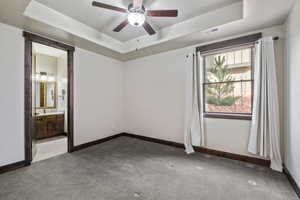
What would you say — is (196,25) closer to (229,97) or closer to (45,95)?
(229,97)

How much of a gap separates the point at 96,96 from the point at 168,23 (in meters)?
2.57

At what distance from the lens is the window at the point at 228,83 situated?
2688mm

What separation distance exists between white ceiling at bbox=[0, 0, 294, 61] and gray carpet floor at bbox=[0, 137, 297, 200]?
2472 millimetres

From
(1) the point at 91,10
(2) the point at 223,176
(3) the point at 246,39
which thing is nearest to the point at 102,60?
(1) the point at 91,10

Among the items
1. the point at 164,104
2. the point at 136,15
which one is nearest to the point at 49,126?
the point at 164,104

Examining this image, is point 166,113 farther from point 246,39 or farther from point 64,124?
point 64,124

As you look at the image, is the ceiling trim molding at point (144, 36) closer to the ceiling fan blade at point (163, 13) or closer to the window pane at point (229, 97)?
the ceiling fan blade at point (163, 13)

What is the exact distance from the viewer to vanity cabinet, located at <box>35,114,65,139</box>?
13.4 ft

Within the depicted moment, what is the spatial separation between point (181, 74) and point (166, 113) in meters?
1.10

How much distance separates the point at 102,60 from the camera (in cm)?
387

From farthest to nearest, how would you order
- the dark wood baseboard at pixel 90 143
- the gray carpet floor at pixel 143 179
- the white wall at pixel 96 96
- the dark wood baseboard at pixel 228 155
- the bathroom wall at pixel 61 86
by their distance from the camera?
1. the bathroom wall at pixel 61 86
2. the white wall at pixel 96 96
3. the dark wood baseboard at pixel 90 143
4. the dark wood baseboard at pixel 228 155
5. the gray carpet floor at pixel 143 179

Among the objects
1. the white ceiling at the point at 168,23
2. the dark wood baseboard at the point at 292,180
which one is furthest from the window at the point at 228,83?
the dark wood baseboard at the point at 292,180

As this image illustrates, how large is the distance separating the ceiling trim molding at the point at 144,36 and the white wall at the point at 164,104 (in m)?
0.57

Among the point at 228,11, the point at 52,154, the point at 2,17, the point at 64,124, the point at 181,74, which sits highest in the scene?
the point at 228,11
